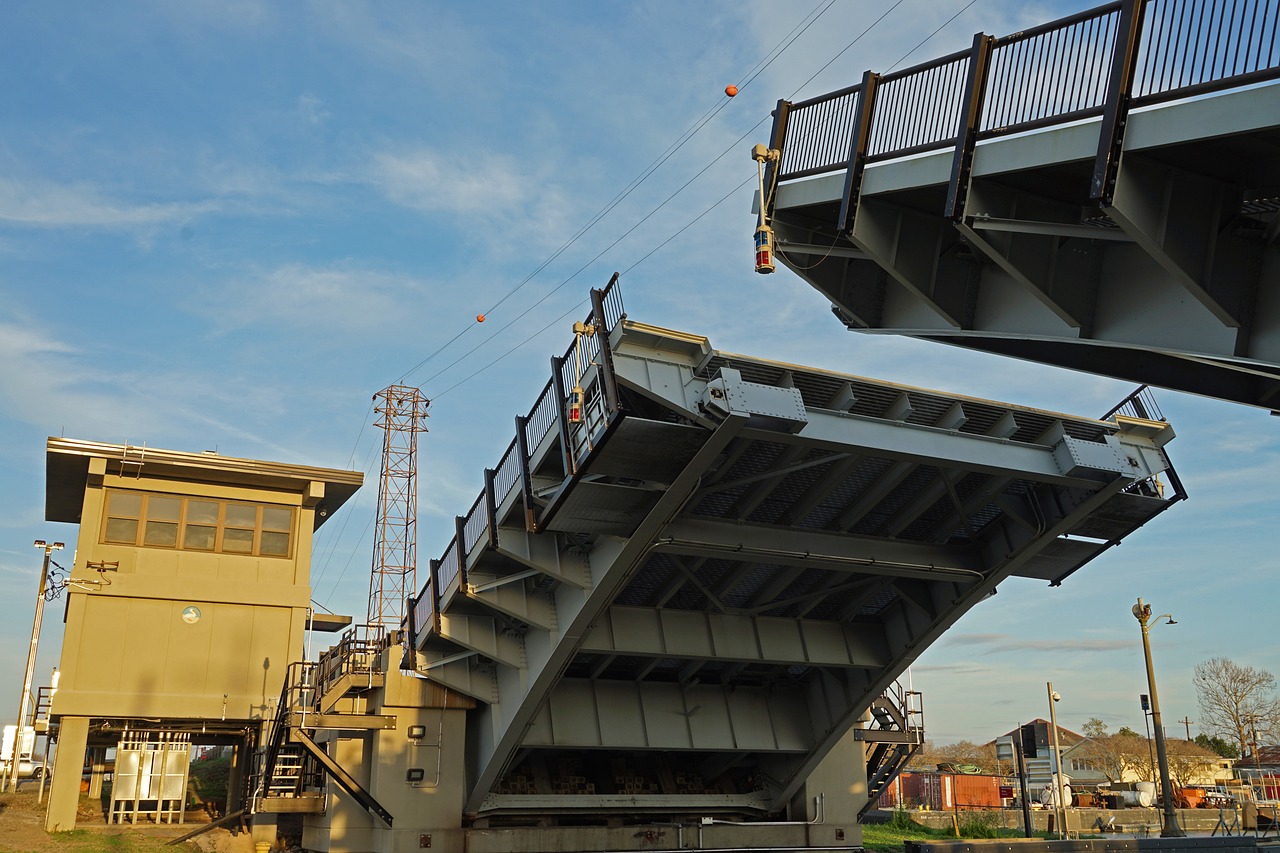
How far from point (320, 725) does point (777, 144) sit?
1530 cm

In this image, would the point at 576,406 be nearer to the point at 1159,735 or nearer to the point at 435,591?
the point at 435,591

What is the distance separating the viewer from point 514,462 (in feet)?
60.9

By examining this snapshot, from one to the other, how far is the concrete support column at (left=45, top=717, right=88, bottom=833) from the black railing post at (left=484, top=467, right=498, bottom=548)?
1739 cm

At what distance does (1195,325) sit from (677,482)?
7828 mm

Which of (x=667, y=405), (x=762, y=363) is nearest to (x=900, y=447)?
(x=762, y=363)

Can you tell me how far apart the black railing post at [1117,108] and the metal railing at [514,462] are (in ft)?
23.6

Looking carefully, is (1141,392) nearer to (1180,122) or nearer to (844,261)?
(844,261)

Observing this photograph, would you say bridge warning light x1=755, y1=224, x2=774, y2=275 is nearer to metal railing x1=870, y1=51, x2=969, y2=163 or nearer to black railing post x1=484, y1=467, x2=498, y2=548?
metal railing x1=870, y1=51, x2=969, y2=163

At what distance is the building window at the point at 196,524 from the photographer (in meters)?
32.0

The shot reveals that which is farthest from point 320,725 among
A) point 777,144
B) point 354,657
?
point 777,144

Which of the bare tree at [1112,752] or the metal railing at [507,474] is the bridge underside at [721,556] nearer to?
the metal railing at [507,474]

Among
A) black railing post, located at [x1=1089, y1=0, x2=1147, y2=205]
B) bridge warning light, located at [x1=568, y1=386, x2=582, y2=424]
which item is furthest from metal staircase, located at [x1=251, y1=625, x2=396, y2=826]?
black railing post, located at [x1=1089, y1=0, x2=1147, y2=205]

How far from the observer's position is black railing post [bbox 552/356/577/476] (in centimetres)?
1558

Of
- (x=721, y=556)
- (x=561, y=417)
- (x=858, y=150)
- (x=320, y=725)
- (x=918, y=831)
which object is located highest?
(x=858, y=150)
